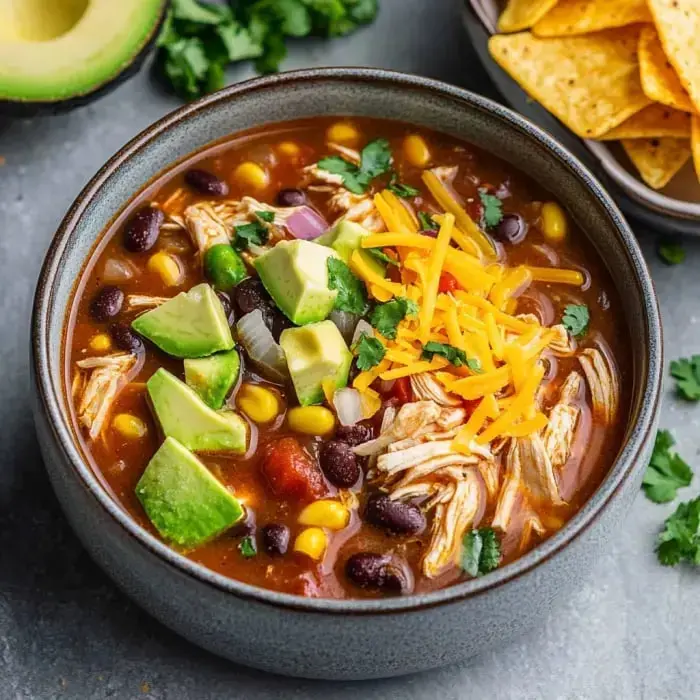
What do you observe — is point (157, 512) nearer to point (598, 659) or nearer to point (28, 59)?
point (598, 659)

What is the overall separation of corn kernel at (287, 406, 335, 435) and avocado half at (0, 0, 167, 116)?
1568 mm

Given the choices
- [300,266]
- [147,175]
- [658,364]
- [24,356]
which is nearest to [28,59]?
[147,175]

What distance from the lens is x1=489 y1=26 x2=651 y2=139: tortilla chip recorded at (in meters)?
4.46

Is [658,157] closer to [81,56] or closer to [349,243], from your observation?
[349,243]

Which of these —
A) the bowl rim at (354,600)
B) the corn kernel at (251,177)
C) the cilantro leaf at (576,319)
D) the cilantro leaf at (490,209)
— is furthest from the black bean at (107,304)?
the cilantro leaf at (576,319)

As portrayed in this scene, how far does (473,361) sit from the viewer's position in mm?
3596

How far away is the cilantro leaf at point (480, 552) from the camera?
345 centimetres

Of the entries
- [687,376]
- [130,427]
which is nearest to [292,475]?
[130,427]

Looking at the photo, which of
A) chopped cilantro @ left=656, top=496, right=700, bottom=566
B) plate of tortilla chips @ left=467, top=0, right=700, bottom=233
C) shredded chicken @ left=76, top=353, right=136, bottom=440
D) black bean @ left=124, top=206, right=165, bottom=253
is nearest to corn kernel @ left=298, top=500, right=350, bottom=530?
shredded chicken @ left=76, top=353, right=136, bottom=440

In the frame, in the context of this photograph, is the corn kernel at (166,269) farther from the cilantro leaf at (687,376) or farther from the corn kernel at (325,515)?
the cilantro leaf at (687,376)

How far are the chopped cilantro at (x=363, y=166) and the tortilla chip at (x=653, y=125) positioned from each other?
84cm

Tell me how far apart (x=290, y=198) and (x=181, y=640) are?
58.7 inches

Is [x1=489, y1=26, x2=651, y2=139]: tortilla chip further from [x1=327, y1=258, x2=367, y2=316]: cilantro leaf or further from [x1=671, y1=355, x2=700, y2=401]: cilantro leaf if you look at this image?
[x1=327, y1=258, x2=367, y2=316]: cilantro leaf

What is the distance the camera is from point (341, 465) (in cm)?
354
